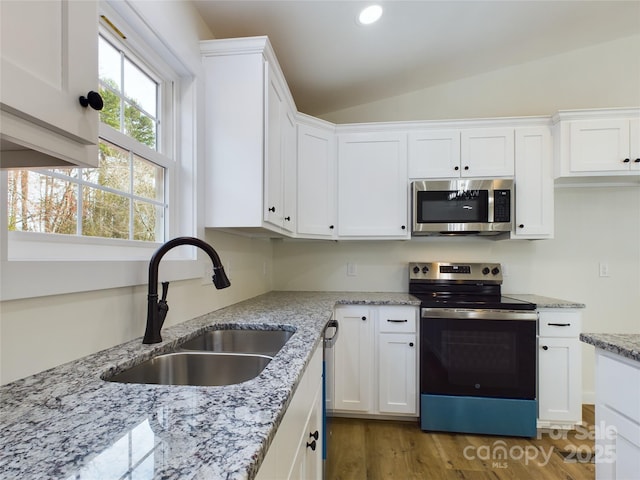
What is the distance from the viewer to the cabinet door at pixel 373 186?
257cm

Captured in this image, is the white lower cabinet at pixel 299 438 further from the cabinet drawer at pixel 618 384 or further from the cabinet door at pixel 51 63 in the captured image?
the cabinet drawer at pixel 618 384

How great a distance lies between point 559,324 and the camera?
2150 mm

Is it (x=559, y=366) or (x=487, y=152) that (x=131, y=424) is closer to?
(x=559, y=366)

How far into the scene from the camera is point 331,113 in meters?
3.02

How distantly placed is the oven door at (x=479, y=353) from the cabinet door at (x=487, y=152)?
1.06 m

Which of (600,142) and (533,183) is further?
(533,183)

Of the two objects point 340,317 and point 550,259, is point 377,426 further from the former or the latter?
point 550,259

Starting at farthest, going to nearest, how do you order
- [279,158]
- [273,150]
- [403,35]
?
[403,35] → [279,158] → [273,150]

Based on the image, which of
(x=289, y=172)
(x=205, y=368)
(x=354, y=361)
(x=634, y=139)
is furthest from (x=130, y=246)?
(x=634, y=139)

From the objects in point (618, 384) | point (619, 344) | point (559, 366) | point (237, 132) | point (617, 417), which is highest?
point (237, 132)

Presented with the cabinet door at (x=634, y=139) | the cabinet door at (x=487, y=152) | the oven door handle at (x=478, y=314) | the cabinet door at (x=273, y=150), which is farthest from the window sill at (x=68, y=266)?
the cabinet door at (x=634, y=139)

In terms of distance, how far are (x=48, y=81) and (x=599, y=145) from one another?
3.07 metres

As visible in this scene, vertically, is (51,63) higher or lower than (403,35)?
lower

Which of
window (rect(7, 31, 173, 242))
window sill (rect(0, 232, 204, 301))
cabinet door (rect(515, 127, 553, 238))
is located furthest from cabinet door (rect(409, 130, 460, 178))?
window sill (rect(0, 232, 204, 301))
